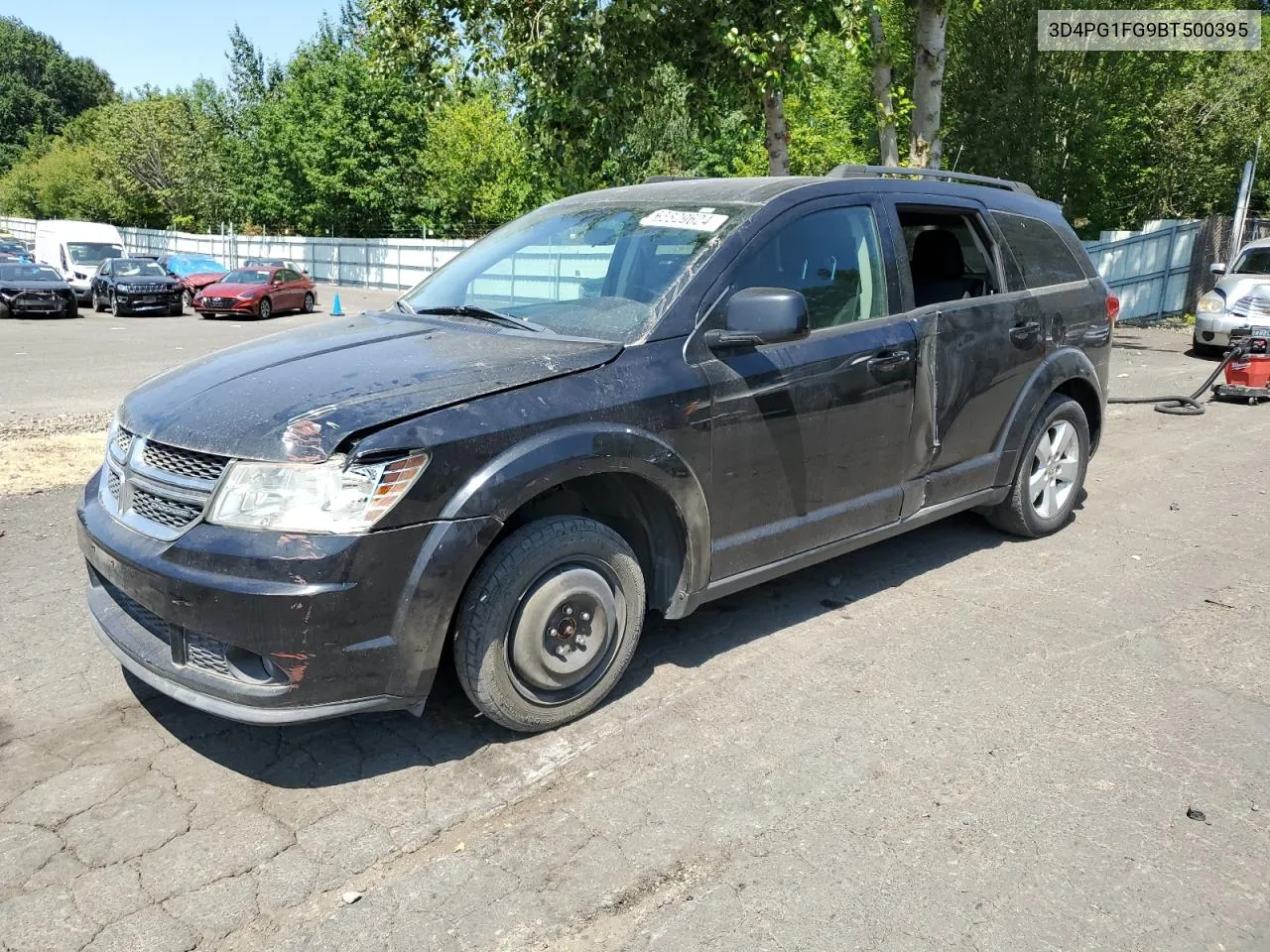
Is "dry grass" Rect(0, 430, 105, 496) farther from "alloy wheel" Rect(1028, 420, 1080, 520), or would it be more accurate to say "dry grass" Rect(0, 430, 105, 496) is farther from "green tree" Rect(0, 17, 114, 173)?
"green tree" Rect(0, 17, 114, 173)

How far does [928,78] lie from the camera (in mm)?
13164

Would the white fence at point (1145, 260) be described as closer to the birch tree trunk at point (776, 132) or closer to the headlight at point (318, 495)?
the birch tree trunk at point (776, 132)

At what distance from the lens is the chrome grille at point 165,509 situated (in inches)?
123

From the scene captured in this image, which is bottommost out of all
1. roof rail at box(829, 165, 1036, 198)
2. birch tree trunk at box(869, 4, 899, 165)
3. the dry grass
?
the dry grass

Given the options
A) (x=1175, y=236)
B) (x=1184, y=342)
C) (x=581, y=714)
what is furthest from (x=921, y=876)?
(x=1175, y=236)

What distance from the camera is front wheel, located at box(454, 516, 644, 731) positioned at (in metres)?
3.25

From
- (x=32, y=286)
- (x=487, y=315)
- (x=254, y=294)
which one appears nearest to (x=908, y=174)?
(x=487, y=315)

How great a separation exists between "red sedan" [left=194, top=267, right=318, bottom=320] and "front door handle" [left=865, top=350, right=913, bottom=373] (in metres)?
24.1

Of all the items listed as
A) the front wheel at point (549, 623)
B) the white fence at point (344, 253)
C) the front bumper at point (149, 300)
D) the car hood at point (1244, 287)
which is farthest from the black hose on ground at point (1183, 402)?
the white fence at point (344, 253)

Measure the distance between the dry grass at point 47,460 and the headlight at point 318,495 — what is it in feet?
16.0

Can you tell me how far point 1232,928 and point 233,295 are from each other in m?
26.5

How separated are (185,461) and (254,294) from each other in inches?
970

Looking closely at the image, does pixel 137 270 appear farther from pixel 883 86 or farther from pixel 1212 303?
pixel 1212 303

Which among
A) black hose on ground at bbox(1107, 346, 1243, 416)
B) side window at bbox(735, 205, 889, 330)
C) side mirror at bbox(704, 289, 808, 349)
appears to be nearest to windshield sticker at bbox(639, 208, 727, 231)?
side window at bbox(735, 205, 889, 330)
